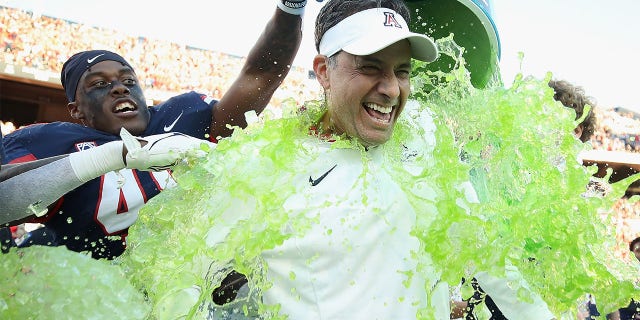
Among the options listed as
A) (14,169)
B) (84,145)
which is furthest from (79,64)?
(14,169)

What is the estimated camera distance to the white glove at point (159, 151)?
1704mm

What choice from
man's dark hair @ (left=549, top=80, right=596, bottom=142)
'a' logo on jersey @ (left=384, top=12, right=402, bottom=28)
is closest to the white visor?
'a' logo on jersey @ (left=384, top=12, right=402, bottom=28)

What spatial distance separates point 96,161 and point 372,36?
0.87m

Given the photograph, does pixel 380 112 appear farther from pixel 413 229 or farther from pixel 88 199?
pixel 88 199

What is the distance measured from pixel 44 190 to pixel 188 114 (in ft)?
3.52

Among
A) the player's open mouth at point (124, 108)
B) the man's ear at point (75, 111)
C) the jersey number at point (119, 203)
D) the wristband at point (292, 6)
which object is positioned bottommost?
the jersey number at point (119, 203)

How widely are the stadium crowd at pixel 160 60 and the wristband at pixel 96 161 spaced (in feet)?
24.6

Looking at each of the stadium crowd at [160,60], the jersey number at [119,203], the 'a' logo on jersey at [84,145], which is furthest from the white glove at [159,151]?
the stadium crowd at [160,60]

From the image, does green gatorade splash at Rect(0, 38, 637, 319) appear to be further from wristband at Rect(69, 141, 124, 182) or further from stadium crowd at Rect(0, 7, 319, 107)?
stadium crowd at Rect(0, 7, 319, 107)

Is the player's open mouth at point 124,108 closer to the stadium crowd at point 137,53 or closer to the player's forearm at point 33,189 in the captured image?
the player's forearm at point 33,189

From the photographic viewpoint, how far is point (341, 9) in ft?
6.15

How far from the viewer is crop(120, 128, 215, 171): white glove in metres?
1.70

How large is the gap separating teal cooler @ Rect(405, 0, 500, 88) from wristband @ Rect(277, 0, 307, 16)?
454 millimetres

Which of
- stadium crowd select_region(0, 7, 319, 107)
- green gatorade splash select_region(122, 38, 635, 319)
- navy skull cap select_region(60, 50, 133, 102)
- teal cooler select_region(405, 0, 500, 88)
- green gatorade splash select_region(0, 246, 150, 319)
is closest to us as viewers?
green gatorade splash select_region(0, 246, 150, 319)
